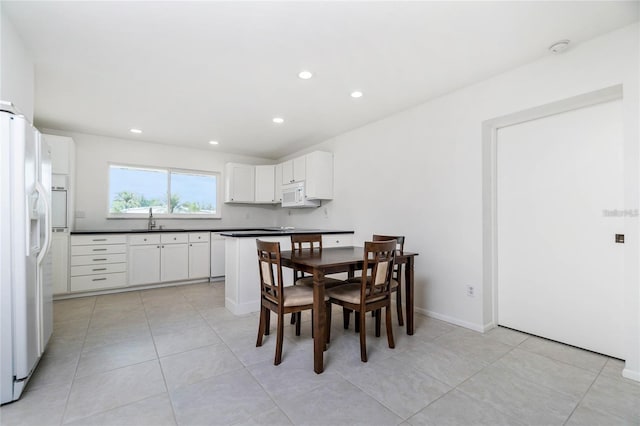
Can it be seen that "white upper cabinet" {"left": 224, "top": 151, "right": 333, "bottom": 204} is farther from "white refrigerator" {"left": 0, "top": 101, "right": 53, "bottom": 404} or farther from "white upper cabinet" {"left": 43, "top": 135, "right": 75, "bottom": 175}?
"white refrigerator" {"left": 0, "top": 101, "right": 53, "bottom": 404}

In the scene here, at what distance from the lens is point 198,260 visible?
15.8ft

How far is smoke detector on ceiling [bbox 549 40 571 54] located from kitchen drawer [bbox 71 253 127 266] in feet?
17.8

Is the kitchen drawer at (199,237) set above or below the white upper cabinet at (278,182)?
below

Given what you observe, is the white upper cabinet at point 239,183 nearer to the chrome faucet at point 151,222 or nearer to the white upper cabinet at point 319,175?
the chrome faucet at point 151,222

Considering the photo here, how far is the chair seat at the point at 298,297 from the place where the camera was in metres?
2.18

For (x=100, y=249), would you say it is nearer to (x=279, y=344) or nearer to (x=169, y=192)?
(x=169, y=192)

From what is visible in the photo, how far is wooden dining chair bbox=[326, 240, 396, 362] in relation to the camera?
2162mm

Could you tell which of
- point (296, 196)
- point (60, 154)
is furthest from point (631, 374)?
point (60, 154)

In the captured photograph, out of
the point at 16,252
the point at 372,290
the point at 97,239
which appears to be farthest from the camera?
the point at 97,239

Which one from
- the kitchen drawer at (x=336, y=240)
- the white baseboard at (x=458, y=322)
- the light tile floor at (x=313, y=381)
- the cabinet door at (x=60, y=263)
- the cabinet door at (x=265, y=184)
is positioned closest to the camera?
the light tile floor at (x=313, y=381)

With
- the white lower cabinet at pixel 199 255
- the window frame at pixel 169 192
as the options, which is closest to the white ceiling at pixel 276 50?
the window frame at pixel 169 192

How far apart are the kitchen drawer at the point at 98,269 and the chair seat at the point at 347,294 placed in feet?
11.5

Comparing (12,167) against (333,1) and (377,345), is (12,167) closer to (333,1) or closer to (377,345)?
(333,1)

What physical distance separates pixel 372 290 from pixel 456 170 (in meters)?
1.60
